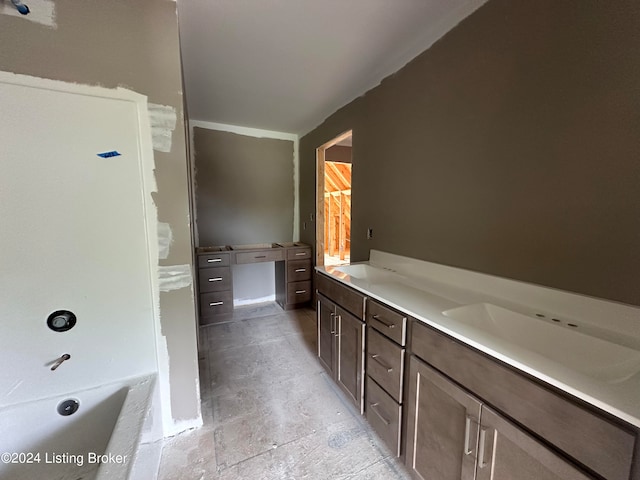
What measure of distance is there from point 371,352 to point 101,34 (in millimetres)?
2174

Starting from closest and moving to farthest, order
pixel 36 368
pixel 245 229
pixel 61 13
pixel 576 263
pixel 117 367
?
pixel 576 263 < pixel 61 13 < pixel 36 368 < pixel 117 367 < pixel 245 229

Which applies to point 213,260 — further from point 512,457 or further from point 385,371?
point 512,457

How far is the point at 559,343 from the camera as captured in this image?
99 centimetres

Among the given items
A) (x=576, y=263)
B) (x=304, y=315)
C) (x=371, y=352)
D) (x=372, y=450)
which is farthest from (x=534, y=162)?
(x=304, y=315)

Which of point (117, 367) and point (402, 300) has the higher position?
point (402, 300)

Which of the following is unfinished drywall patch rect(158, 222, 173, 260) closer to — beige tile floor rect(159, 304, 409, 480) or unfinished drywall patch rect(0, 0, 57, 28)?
unfinished drywall patch rect(0, 0, 57, 28)

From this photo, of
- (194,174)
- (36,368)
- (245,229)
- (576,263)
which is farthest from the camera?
(245,229)

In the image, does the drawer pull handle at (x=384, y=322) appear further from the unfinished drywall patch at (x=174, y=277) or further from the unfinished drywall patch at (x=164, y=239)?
the unfinished drywall patch at (x=164, y=239)

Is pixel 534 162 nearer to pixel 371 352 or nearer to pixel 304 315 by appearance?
pixel 371 352

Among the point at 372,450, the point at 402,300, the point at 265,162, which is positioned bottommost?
the point at 372,450

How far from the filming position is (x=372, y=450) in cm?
145

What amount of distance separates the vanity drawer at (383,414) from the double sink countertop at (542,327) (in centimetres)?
53

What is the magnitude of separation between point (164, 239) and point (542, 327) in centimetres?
189

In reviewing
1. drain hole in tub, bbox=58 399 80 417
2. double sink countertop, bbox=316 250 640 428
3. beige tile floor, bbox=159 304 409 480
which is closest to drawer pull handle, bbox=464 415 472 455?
double sink countertop, bbox=316 250 640 428
